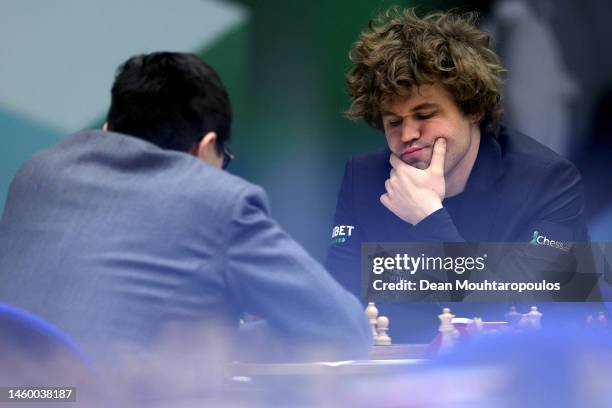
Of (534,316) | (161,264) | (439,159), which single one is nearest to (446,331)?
(534,316)

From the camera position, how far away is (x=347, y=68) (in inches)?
112

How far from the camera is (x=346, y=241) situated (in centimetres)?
250

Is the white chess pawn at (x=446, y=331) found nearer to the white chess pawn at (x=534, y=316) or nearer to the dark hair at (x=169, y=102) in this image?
the white chess pawn at (x=534, y=316)

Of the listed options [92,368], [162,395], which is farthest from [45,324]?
[162,395]

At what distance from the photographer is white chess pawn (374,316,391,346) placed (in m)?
2.15

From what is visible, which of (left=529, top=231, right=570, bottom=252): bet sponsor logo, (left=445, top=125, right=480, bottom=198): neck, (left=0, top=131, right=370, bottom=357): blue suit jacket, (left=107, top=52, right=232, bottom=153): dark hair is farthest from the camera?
(left=445, top=125, right=480, bottom=198): neck

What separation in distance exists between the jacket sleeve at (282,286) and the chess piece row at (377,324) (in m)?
0.55

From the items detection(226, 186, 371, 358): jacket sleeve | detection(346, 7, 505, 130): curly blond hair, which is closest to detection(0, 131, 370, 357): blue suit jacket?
detection(226, 186, 371, 358): jacket sleeve

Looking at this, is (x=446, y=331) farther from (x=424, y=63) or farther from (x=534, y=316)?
(x=424, y=63)

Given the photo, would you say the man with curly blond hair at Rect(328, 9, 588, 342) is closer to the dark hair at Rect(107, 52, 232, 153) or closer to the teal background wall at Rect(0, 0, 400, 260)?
the teal background wall at Rect(0, 0, 400, 260)

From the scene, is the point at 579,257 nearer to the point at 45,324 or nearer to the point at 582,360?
the point at 582,360

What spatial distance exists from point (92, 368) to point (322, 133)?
66.4 inches

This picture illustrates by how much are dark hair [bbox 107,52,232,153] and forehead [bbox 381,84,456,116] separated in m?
0.86

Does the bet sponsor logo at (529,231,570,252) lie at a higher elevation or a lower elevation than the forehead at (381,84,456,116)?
lower
